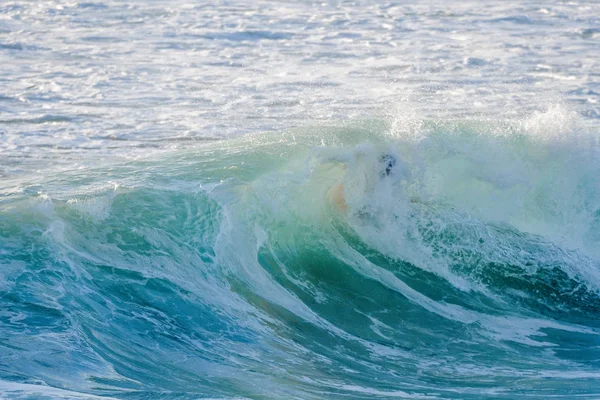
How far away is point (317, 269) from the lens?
320 inches

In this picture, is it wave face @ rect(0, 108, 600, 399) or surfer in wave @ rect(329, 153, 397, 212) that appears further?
surfer in wave @ rect(329, 153, 397, 212)

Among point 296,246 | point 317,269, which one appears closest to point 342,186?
point 296,246

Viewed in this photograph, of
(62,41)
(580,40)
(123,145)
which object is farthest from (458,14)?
(123,145)

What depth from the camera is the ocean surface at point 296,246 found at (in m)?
6.10

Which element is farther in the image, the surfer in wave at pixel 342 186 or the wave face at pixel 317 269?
the surfer in wave at pixel 342 186

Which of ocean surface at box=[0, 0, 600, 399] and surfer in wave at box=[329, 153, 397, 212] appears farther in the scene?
surfer in wave at box=[329, 153, 397, 212]

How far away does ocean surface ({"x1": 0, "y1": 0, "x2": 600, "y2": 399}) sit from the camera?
20.0 feet

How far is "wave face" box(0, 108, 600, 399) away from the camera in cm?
604

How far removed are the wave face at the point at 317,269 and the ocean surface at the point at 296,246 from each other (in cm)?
2

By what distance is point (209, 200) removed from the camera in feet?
26.9

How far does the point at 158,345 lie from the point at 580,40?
13954 millimetres

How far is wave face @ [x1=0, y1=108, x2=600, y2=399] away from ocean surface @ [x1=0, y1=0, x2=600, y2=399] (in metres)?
0.02

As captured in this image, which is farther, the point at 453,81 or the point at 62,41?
the point at 62,41

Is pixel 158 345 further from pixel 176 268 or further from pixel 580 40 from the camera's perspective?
pixel 580 40
